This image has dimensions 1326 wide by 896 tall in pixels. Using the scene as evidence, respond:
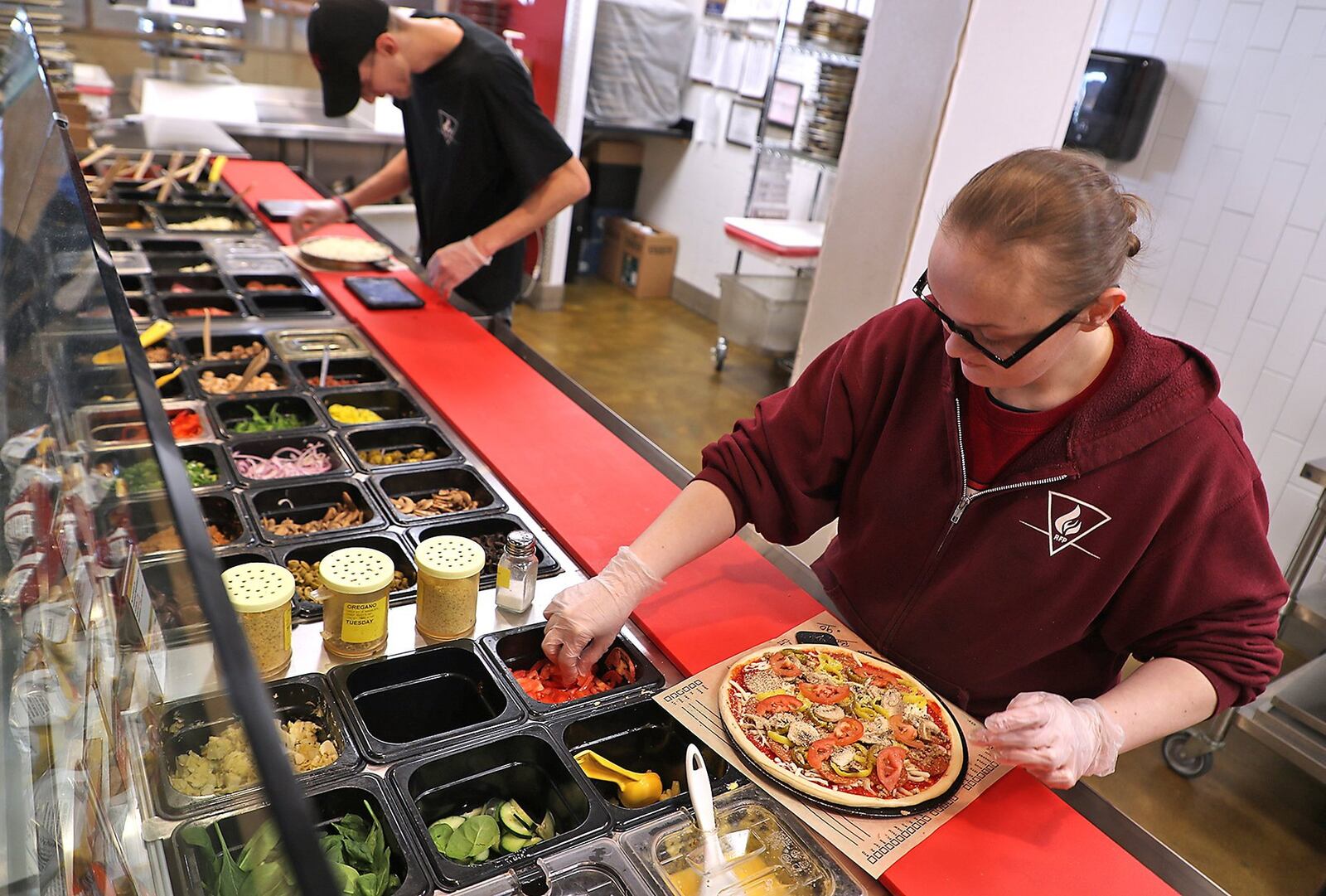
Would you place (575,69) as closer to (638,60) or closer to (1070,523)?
(638,60)

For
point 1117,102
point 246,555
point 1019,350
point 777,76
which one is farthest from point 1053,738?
point 777,76

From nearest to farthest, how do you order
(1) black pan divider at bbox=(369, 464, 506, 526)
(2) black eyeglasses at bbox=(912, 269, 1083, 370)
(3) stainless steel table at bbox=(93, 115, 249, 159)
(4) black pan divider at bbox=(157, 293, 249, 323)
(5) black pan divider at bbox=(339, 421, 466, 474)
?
(2) black eyeglasses at bbox=(912, 269, 1083, 370)
(1) black pan divider at bbox=(369, 464, 506, 526)
(5) black pan divider at bbox=(339, 421, 466, 474)
(4) black pan divider at bbox=(157, 293, 249, 323)
(3) stainless steel table at bbox=(93, 115, 249, 159)

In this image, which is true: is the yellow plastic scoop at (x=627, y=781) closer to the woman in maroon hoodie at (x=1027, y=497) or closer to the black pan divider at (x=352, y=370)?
the woman in maroon hoodie at (x=1027, y=497)

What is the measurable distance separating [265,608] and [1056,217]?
1.21 metres

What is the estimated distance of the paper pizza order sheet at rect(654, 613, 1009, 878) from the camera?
3.94 ft

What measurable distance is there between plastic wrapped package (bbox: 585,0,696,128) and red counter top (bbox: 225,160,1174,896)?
12.9 ft

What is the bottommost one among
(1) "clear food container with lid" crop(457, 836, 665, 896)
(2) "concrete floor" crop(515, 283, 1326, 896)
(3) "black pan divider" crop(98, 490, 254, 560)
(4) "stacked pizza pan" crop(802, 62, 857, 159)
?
(2) "concrete floor" crop(515, 283, 1326, 896)

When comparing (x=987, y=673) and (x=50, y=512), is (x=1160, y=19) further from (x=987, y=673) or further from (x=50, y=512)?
(x=50, y=512)

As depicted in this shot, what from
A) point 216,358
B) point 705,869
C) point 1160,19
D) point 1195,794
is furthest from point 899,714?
point 1160,19

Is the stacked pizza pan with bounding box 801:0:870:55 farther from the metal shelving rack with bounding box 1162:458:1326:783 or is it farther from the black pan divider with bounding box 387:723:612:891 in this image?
the black pan divider with bounding box 387:723:612:891

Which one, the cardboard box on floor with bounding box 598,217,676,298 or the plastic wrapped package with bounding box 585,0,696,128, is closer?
the plastic wrapped package with bounding box 585,0,696,128

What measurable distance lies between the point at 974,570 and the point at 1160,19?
3.67 meters

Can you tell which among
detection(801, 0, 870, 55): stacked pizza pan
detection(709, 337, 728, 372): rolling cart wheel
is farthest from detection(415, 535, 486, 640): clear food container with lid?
detection(709, 337, 728, 372): rolling cart wheel

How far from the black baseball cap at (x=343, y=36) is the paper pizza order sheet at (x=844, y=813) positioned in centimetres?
220
